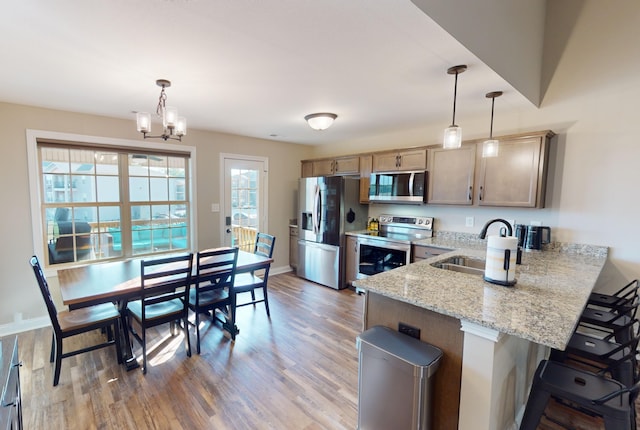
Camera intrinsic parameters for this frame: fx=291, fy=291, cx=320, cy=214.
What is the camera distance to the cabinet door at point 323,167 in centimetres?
480

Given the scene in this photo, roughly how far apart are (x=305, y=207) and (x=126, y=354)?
2991 millimetres

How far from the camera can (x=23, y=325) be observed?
302 cm

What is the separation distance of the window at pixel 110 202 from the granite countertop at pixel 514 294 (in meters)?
3.26

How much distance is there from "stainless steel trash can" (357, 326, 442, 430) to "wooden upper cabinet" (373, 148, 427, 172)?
2639 mm

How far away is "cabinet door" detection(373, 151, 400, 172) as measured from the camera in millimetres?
3980

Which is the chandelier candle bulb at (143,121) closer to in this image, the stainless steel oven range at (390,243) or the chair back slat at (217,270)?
the chair back slat at (217,270)

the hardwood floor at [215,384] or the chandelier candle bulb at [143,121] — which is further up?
the chandelier candle bulb at [143,121]

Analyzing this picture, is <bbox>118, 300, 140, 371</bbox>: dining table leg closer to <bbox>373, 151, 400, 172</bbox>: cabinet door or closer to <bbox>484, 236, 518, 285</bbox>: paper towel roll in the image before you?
<bbox>484, 236, 518, 285</bbox>: paper towel roll

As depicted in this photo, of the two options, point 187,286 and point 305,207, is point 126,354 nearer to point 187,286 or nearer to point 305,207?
point 187,286

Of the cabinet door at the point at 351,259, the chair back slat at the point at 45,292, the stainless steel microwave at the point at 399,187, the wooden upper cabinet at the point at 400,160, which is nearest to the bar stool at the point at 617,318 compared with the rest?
the stainless steel microwave at the point at 399,187

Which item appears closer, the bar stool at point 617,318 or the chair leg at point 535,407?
the chair leg at point 535,407

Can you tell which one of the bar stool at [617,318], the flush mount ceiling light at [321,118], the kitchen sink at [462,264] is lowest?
the bar stool at [617,318]

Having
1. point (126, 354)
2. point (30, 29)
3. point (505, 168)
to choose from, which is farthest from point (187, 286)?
point (505, 168)

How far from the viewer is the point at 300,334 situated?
115 inches
